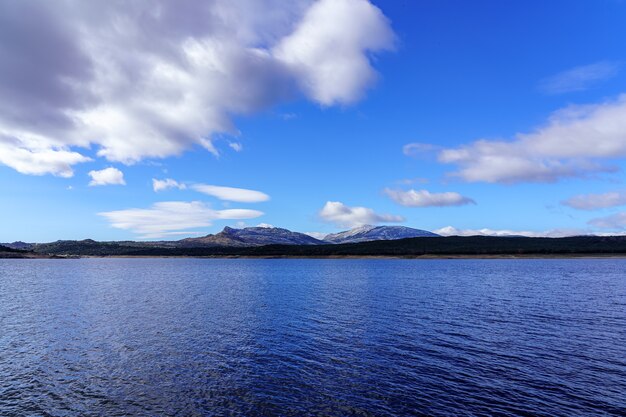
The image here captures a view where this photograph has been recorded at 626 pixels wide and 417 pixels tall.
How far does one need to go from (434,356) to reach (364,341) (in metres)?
9.02

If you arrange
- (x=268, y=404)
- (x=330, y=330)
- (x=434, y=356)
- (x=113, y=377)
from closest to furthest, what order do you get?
(x=268, y=404), (x=113, y=377), (x=434, y=356), (x=330, y=330)

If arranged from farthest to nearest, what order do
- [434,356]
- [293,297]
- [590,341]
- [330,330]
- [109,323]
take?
[293,297]
[109,323]
[330,330]
[590,341]
[434,356]

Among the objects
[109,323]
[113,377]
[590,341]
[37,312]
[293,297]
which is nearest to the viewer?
[113,377]

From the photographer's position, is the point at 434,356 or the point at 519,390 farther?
the point at 434,356

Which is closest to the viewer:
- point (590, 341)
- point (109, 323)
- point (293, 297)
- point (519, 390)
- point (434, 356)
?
point (519, 390)

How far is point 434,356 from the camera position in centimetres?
3719

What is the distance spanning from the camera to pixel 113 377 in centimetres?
3177

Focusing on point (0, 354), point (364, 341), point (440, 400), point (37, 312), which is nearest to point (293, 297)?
point (364, 341)

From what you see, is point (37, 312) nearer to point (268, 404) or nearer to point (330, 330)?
point (330, 330)

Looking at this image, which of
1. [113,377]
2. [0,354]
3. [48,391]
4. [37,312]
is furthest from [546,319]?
[37,312]

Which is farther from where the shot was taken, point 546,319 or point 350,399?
point 546,319

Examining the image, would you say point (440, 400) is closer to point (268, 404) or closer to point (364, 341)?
point (268, 404)

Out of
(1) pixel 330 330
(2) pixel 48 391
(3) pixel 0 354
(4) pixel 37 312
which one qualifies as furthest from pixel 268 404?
(4) pixel 37 312

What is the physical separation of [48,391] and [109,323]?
2745cm
